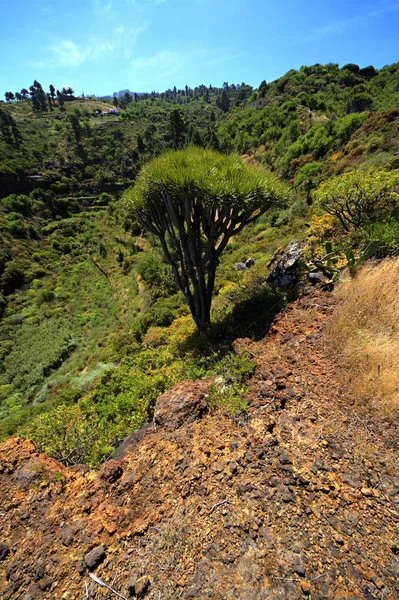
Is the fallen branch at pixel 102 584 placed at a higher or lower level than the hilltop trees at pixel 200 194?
lower

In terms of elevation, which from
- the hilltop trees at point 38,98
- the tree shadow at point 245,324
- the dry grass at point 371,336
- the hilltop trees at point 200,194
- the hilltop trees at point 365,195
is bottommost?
the tree shadow at point 245,324

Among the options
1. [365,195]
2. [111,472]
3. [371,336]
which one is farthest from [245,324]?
[365,195]

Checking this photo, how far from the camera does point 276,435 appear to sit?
309 centimetres

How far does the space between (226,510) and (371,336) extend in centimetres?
293

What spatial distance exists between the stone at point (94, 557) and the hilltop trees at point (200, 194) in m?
5.85

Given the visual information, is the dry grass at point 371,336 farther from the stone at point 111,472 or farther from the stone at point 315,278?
the stone at point 111,472

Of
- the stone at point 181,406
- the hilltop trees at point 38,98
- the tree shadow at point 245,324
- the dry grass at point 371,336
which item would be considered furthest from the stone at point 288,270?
the hilltop trees at point 38,98

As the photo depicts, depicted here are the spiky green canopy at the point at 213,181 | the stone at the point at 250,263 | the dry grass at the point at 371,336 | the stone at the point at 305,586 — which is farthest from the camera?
the stone at the point at 250,263

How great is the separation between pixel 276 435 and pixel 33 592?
2.64m

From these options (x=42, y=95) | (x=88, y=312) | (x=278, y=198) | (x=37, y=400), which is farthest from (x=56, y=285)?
(x=42, y=95)

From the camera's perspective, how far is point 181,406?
12.9 ft

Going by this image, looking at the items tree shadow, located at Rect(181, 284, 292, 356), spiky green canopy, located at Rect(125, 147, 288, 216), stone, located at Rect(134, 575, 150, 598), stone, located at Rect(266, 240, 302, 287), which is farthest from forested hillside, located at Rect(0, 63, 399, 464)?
stone, located at Rect(134, 575, 150, 598)

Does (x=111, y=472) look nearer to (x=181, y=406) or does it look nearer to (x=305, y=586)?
(x=181, y=406)

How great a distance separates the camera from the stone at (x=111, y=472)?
126 inches
